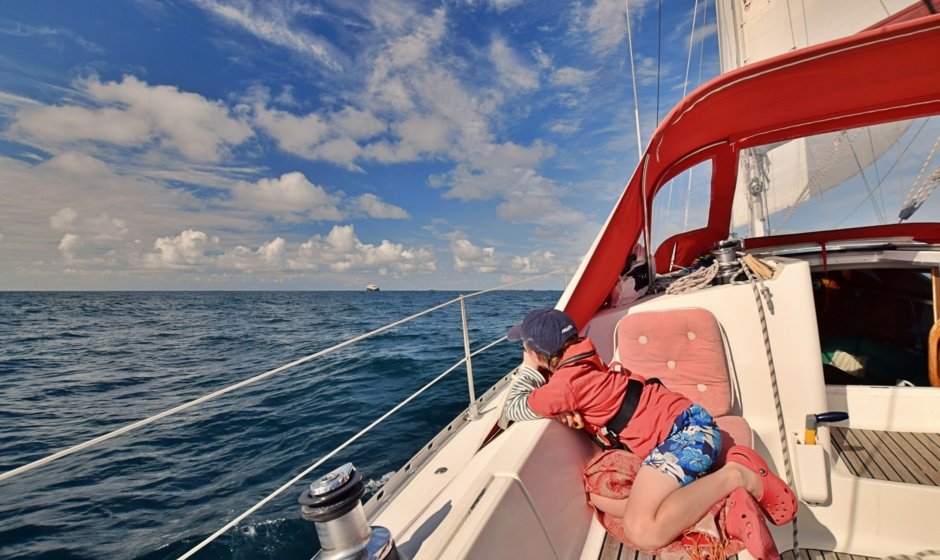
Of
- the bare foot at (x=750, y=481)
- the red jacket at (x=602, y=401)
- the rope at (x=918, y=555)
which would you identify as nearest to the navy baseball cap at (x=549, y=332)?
the red jacket at (x=602, y=401)

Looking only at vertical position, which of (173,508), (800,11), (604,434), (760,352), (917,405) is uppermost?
(800,11)

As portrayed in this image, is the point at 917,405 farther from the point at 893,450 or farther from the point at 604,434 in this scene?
the point at 604,434

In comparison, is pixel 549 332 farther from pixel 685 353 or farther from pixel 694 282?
pixel 694 282

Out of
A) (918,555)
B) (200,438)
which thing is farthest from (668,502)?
(200,438)

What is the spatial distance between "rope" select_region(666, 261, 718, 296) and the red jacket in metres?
1.22

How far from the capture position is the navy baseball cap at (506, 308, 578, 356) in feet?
6.02

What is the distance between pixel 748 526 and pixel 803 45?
11346mm

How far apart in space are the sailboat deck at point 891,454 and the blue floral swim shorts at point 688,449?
1.09 meters

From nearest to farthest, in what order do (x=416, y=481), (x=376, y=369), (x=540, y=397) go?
(x=540, y=397) < (x=416, y=481) < (x=376, y=369)

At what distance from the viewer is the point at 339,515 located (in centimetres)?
105

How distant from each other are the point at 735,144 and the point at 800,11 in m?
7.96

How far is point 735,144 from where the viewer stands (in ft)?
11.7

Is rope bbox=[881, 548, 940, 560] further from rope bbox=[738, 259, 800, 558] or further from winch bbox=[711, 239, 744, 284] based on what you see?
winch bbox=[711, 239, 744, 284]

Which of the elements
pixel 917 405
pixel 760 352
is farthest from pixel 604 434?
pixel 917 405
